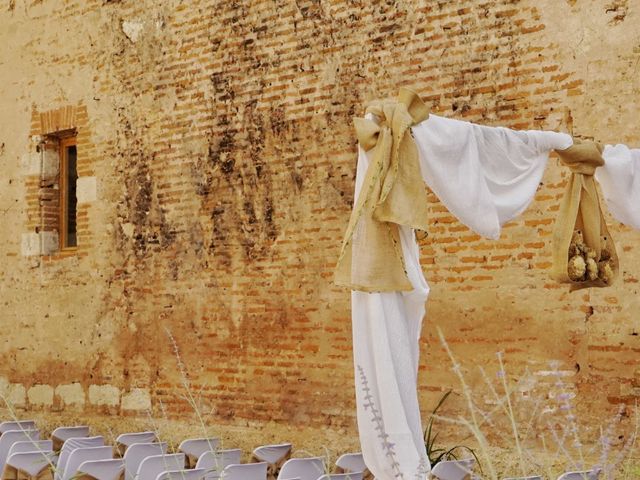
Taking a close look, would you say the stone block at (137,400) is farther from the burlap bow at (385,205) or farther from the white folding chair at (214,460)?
the burlap bow at (385,205)

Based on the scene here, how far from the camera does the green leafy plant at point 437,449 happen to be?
654 cm

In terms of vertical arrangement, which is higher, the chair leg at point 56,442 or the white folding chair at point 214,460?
the white folding chair at point 214,460

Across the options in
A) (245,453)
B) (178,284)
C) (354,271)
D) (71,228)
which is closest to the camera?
(354,271)

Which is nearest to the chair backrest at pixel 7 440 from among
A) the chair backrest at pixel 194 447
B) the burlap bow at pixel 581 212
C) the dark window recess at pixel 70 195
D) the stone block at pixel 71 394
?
the chair backrest at pixel 194 447

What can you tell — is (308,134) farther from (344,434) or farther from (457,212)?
(457,212)

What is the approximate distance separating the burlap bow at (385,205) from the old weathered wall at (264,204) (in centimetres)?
245

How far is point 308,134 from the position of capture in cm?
764

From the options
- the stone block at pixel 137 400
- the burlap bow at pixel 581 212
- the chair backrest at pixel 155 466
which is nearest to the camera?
the burlap bow at pixel 581 212

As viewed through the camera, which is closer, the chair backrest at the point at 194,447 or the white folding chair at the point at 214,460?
the white folding chair at the point at 214,460

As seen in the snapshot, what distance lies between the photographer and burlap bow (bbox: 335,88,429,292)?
4.01m

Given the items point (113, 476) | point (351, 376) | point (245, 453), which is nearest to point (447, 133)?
point (113, 476)

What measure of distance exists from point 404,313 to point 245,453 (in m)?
4.25

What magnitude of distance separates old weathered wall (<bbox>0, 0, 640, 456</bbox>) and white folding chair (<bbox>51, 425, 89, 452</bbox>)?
0.90 m

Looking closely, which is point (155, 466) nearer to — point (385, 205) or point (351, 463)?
point (351, 463)
